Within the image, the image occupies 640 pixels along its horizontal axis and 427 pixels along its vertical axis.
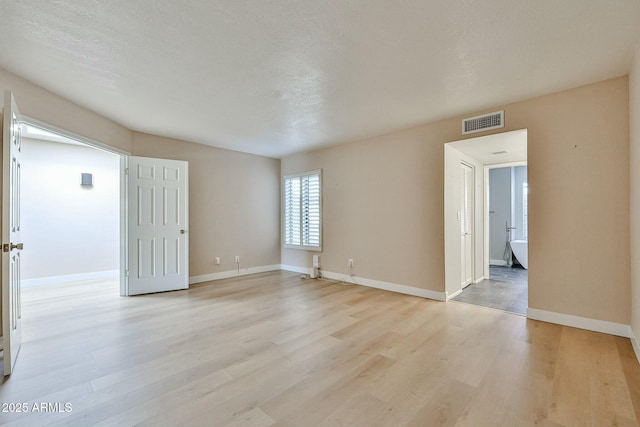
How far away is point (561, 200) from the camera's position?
9.91 ft

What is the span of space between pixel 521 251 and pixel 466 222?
253cm

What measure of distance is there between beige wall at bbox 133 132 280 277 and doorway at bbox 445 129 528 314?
12.0 ft

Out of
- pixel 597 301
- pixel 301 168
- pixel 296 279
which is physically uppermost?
pixel 301 168

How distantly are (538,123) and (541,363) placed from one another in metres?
2.45

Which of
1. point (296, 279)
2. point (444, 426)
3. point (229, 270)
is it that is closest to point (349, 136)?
point (296, 279)

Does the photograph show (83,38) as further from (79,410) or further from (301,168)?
(301,168)

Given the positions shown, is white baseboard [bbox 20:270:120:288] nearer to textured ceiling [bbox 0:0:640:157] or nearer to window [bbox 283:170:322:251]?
textured ceiling [bbox 0:0:640:157]

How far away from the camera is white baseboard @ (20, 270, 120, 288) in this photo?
480cm

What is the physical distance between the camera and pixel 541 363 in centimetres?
224

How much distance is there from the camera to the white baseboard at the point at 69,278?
4801 mm

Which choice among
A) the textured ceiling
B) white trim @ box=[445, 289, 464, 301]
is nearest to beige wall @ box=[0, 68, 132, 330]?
the textured ceiling

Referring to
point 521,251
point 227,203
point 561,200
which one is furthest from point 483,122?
point 227,203

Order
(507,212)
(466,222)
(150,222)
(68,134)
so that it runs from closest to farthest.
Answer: (68,134), (150,222), (466,222), (507,212)

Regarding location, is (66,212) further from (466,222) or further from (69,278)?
(466,222)
